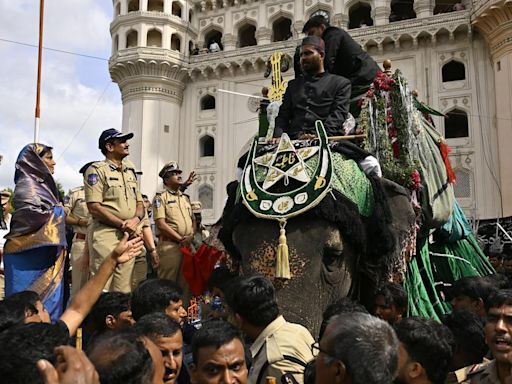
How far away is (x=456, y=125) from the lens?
74.7ft

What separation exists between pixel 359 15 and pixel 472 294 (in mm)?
22428

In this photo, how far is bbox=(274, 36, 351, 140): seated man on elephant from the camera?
5.07 meters

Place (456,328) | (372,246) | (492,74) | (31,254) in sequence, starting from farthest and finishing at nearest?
(492,74) → (31,254) → (372,246) → (456,328)

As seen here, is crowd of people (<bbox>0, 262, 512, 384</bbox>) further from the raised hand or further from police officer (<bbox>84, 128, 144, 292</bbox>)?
police officer (<bbox>84, 128, 144, 292</bbox>)

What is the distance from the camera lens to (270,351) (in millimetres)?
2725

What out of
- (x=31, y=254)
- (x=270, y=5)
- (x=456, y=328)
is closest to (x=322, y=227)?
(x=456, y=328)

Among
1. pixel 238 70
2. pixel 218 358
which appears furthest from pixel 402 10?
pixel 218 358

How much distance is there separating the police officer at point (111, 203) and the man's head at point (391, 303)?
199 centimetres

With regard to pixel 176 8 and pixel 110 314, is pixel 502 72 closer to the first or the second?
pixel 176 8

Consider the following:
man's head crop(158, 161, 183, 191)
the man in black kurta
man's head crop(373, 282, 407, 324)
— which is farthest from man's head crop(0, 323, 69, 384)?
man's head crop(158, 161, 183, 191)

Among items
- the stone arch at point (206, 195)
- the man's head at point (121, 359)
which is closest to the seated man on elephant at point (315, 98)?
the man's head at point (121, 359)

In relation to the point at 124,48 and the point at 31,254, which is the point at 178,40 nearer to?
the point at 124,48

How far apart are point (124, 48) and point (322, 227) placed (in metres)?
22.5

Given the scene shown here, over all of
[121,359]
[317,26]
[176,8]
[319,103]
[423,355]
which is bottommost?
[423,355]
